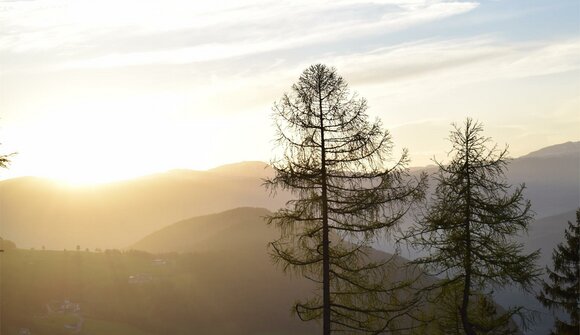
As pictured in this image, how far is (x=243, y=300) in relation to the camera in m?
148

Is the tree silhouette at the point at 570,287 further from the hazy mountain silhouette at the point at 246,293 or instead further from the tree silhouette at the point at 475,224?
the hazy mountain silhouette at the point at 246,293

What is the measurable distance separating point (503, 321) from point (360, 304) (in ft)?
21.9

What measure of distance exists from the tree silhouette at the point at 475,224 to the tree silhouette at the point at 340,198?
9.09 feet

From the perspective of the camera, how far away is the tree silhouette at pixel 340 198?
1847 cm

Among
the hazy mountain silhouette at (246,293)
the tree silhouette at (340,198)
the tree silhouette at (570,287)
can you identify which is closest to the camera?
the tree silhouette at (340,198)

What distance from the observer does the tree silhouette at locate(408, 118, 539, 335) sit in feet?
68.6

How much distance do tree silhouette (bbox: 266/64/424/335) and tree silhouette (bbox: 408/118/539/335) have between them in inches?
109

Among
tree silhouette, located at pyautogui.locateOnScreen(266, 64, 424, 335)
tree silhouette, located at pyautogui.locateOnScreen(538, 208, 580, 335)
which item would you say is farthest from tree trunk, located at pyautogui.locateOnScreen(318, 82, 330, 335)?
tree silhouette, located at pyautogui.locateOnScreen(538, 208, 580, 335)

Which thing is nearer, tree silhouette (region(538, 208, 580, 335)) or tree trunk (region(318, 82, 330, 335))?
tree trunk (region(318, 82, 330, 335))

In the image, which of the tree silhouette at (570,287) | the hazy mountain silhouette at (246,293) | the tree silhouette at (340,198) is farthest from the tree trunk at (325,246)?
the hazy mountain silhouette at (246,293)

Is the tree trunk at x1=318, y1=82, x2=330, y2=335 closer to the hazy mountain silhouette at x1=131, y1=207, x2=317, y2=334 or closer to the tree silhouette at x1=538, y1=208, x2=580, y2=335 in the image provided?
the tree silhouette at x1=538, y1=208, x2=580, y2=335

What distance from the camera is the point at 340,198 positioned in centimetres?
1900

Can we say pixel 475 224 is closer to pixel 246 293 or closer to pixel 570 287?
pixel 570 287

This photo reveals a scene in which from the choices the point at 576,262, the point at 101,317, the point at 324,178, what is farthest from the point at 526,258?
the point at 101,317
